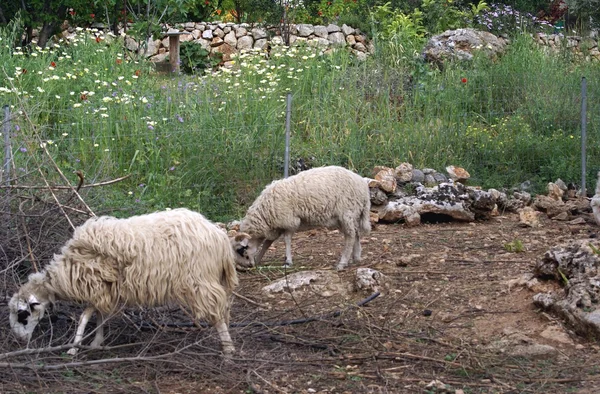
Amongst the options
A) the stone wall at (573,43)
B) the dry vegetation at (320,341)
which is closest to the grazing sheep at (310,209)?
the dry vegetation at (320,341)

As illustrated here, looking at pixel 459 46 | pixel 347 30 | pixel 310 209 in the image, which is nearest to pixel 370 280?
pixel 310 209

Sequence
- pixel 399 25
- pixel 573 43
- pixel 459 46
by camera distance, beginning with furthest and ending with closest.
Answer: pixel 573 43
pixel 399 25
pixel 459 46

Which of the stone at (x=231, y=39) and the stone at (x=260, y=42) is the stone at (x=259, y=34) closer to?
the stone at (x=260, y=42)

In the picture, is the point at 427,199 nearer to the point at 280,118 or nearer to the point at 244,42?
the point at 280,118

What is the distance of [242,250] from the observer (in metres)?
8.55

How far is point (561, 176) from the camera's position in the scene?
12828 millimetres

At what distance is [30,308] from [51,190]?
1.23m

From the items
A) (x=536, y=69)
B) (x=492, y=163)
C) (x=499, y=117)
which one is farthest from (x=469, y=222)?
(x=536, y=69)

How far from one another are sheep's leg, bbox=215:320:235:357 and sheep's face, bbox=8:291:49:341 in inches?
51.5

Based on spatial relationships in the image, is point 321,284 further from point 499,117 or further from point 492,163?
point 499,117

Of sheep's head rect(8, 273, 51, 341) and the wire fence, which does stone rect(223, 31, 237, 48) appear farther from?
sheep's head rect(8, 273, 51, 341)

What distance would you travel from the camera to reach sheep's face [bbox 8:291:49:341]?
6.35m

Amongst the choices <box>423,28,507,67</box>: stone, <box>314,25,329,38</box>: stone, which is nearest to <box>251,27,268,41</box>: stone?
<box>314,25,329,38</box>: stone

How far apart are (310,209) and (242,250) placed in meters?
0.91
